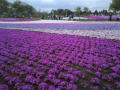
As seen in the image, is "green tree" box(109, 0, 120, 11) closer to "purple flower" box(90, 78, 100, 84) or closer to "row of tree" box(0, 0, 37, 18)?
"row of tree" box(0, 0, 37, 18)

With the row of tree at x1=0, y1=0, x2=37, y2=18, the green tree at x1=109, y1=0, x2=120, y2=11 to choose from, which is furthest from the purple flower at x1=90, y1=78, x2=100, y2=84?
the row of tree at x1=0, y1=0, x2=37, y2=18

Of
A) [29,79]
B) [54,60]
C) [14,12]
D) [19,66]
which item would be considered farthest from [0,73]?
[14,12]

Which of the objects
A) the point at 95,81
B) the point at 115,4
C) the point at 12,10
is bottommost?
the point at 95,81

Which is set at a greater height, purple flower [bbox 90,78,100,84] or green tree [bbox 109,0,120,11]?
green tree [bbox 109,0,120,11]

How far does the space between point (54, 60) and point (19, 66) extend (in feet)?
3.79

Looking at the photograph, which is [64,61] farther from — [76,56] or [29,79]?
[29,79]

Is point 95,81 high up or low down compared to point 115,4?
down

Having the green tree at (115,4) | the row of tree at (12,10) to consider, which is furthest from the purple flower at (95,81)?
the row of tree at (12,10)

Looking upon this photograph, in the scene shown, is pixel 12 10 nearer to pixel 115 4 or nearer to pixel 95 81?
pixel 115 4

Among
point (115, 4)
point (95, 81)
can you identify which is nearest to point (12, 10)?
point (115, 4)

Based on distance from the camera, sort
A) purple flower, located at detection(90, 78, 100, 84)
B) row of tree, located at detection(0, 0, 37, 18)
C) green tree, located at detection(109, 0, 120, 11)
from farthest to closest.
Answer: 1. row of tree, located at detection(0, 0, 37, 18)
2. green tree, located at detection(109, 0, 120, 11)
3. purple flower, located at detection(90, 78, 100, 84)

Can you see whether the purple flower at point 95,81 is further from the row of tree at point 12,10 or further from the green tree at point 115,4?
the row of tree at point 12,10

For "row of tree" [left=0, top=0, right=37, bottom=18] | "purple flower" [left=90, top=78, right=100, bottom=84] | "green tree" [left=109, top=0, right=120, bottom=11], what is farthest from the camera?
"row of tree" [left=0, top=0, right=37, bottom=18]

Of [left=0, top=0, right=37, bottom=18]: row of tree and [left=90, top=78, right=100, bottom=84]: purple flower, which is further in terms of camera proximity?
[left=0, top=0, right=37, bottom=18]: row of tree
